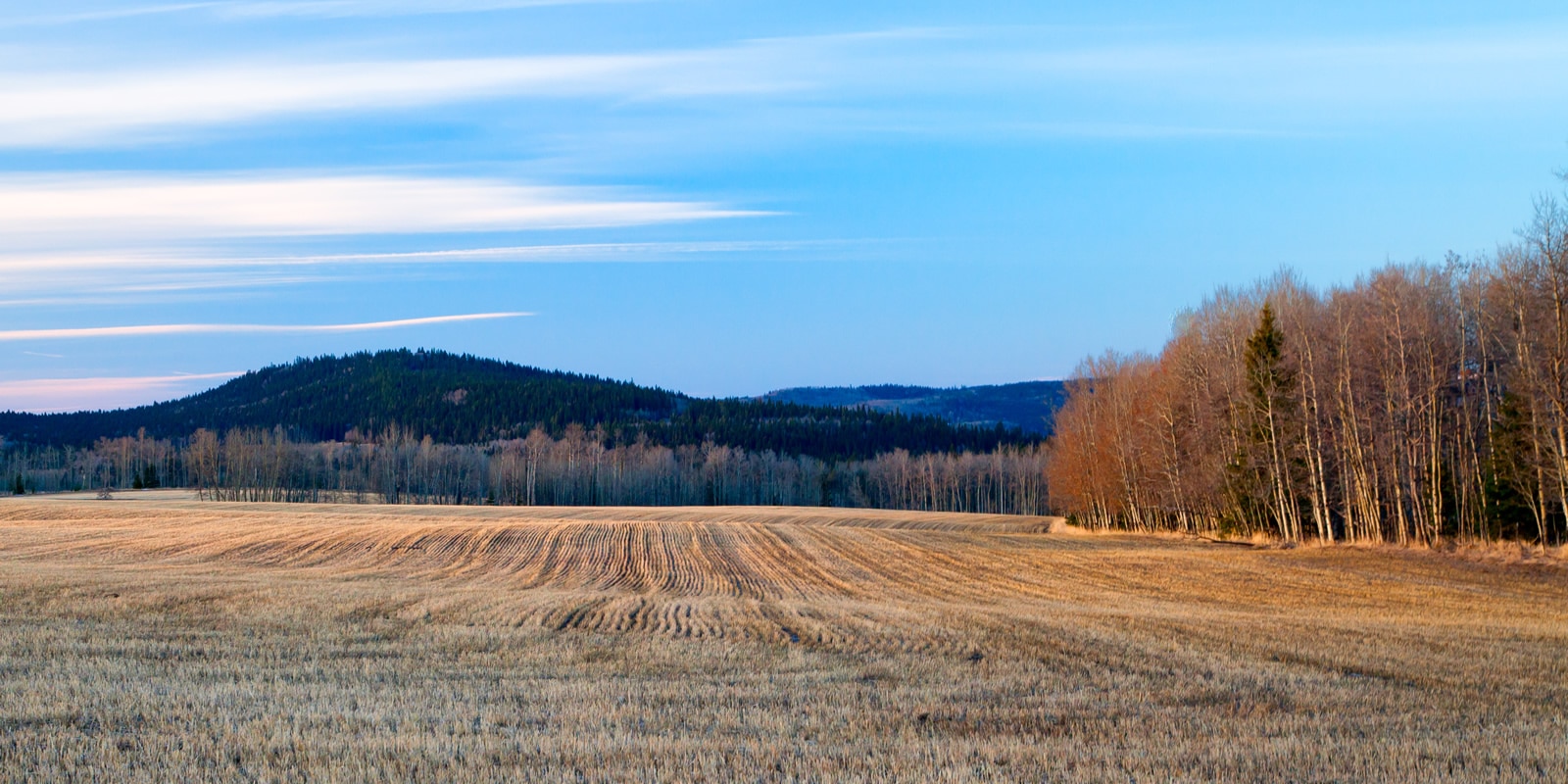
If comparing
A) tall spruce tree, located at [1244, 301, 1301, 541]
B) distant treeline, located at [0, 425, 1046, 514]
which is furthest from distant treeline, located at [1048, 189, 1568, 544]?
distant treeline, located at [0, 425, 1046, 514]

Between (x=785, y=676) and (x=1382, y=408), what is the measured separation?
3751 cm

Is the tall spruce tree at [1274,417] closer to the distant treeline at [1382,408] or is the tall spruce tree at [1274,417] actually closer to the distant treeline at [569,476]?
the distant treeline at [1382,408]

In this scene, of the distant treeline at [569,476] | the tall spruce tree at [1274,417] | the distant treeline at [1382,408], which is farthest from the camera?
the distant treeline at [569,476]

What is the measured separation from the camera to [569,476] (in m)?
138

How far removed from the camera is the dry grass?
880cm

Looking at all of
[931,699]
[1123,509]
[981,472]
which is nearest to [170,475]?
[981,472]

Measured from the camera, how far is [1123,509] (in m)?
73.3

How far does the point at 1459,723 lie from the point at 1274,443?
40.2 meters

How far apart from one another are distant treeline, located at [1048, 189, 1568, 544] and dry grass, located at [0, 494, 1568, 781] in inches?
298

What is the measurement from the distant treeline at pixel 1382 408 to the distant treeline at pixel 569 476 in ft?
240

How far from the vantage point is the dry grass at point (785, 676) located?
880 cm

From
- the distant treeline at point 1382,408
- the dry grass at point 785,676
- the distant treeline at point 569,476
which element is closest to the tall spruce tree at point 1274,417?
the distant treeline at point 1382,408

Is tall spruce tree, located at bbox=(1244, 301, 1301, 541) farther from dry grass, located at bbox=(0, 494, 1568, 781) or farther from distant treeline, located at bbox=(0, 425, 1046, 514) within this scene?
distant treeline, located at bbox=(0, 425, 1046, 514)

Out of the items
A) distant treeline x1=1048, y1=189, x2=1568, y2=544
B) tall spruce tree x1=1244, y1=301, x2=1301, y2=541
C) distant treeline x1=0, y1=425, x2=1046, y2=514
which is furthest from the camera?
distant treeline x1=0, y1=425, x2=1046, y2=514
